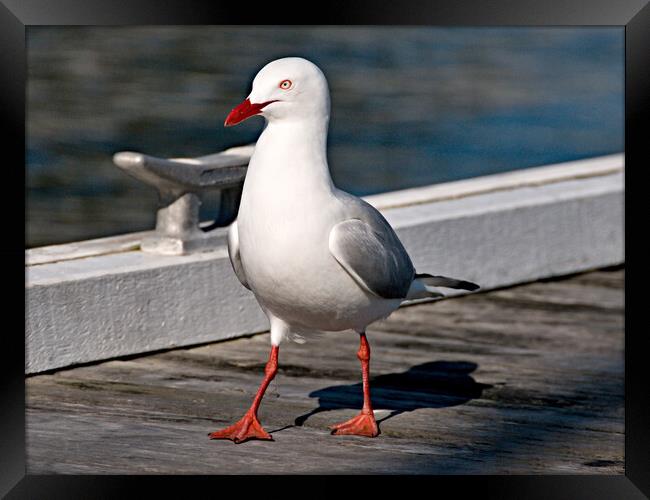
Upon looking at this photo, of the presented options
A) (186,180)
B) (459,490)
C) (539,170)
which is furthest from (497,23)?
(539,170)

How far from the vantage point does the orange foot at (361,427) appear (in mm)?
5117

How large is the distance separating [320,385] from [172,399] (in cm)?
64

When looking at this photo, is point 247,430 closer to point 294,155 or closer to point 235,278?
point 294,155

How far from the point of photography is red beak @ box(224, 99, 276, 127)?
478cm

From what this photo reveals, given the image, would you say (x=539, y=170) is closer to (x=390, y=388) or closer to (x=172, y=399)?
(x=390, y=388)

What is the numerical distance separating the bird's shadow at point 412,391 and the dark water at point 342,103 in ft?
16.3

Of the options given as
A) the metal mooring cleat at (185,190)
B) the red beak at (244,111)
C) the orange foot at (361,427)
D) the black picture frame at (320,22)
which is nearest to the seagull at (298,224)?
the red beak at (244,111)

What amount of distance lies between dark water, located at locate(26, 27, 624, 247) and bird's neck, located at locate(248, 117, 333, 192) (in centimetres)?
573

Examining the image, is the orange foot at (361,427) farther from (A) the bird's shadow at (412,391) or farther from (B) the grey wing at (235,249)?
(B) the grey wing at (235,249)

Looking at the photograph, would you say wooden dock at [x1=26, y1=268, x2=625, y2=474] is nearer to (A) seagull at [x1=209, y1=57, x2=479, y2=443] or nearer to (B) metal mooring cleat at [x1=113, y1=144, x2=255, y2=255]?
(A) seagull at [x1=209, y1=57, x2=479, y2=443]

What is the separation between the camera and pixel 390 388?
583 cm

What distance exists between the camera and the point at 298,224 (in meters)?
4.80

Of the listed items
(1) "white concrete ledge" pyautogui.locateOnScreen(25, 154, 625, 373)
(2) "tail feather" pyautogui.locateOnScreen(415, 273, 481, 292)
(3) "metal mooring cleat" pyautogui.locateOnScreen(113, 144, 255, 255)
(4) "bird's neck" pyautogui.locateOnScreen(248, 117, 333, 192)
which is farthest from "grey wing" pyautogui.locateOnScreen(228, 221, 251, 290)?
(3) "metal mooring cleat" pyautogui.locateOnScreen(113, 144, 255, 255)

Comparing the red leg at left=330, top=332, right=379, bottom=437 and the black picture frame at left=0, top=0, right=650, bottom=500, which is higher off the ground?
the black picture frame at left=0, top=0, right=650, bottom=500
